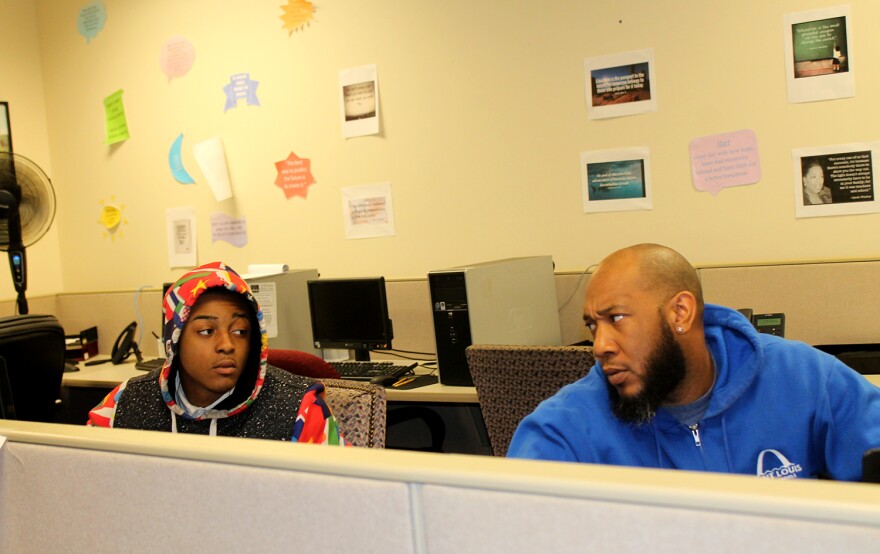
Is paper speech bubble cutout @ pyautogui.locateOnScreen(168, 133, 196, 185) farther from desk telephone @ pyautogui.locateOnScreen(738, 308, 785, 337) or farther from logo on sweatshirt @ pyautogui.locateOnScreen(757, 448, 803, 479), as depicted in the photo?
logo on sweatshirt @ pyautogui.locateOnScreen(757, 448, 803, 479)

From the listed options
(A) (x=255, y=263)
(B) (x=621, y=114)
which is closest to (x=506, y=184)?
(B) (x=621, y=114)

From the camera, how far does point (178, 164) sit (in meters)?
4.12

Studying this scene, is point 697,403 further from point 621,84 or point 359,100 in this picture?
point 359,100

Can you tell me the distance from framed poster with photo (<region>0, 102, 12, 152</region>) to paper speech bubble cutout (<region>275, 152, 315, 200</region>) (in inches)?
59.2

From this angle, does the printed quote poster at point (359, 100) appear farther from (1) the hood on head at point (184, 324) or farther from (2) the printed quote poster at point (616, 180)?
(1) the hood on head at point (184, 324)

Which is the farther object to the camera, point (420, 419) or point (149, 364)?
point (149, 364)

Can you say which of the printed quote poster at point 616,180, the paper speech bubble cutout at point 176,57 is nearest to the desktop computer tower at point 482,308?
the printed quote poster at point 616,180

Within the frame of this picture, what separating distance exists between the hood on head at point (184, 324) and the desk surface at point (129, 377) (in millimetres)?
990

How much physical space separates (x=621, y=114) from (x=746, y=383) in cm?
194

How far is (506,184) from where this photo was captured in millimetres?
3391

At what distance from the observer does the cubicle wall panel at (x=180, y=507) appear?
0.70m

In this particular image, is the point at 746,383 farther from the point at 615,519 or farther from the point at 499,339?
the point at 499,339

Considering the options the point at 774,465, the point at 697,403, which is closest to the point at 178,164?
the point at 697,403

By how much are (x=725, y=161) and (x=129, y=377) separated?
2.44 metres
